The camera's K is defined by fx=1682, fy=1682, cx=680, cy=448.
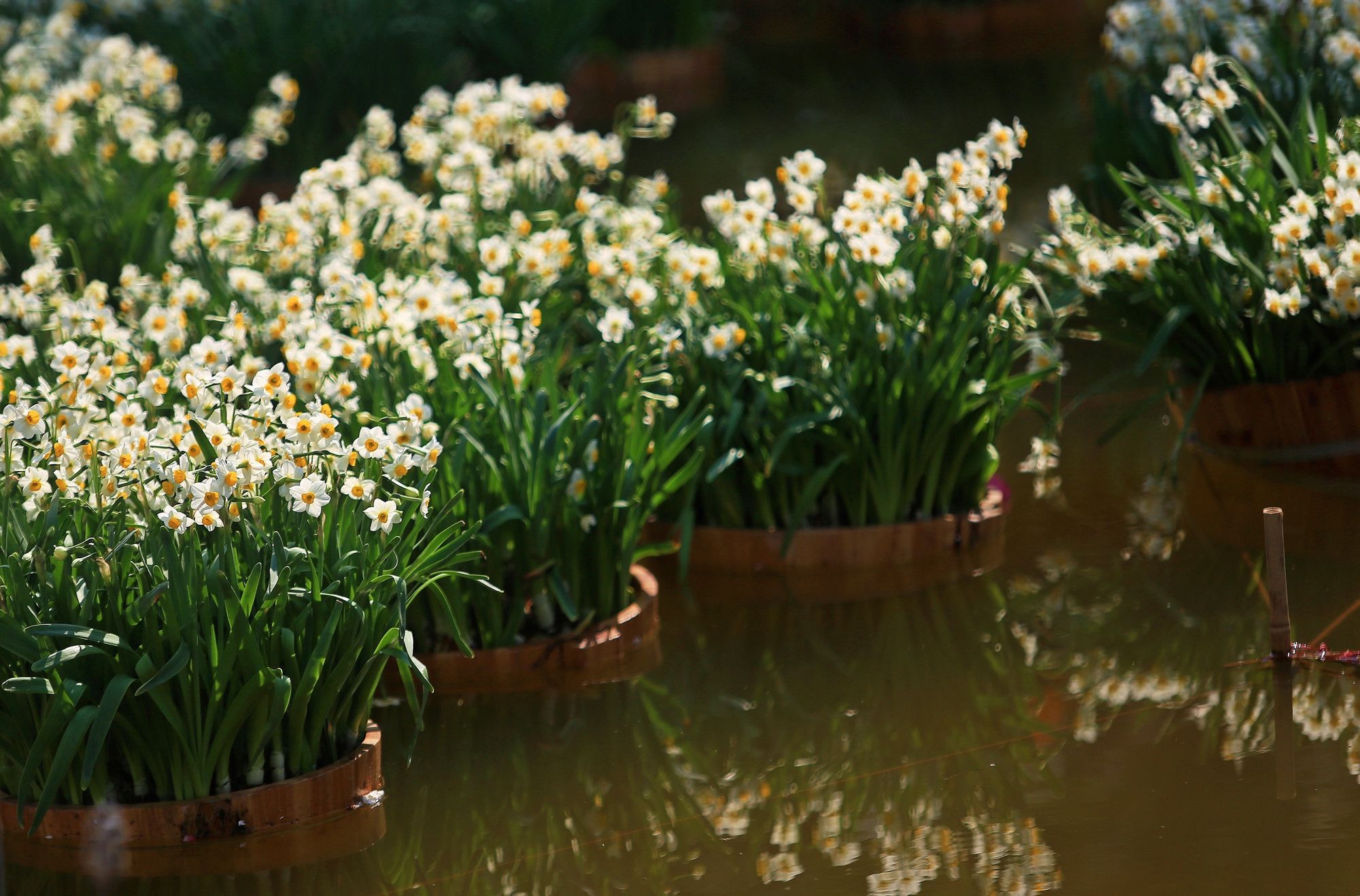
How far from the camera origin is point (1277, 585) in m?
3.28

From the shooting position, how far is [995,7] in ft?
34.8

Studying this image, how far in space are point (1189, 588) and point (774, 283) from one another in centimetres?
123

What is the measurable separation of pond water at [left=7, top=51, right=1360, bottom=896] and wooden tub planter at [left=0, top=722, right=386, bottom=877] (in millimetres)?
21

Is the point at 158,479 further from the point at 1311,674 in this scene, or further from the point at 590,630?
the point at 1311,674

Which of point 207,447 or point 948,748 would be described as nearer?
point 207,447

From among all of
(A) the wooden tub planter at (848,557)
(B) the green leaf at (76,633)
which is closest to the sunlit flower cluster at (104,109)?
(A) the wooden tub planter at (848,557)

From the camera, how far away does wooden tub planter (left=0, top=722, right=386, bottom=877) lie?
2.91 meters

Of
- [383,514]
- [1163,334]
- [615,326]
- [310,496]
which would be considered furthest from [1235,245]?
[310,496]

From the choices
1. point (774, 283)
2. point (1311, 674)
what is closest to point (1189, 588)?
point (1311, 674)

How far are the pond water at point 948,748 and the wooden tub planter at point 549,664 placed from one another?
57 millimetres

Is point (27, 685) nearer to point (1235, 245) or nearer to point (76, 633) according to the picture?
point (76, 633)

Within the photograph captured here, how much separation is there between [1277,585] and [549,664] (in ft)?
4.94

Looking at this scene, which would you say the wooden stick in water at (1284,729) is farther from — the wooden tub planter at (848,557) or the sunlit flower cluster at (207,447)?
the sunlit flower cluster at (207,447)

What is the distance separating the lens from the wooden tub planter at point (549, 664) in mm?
3600
